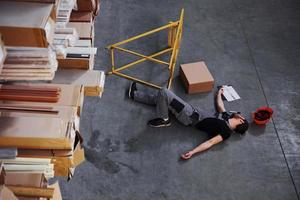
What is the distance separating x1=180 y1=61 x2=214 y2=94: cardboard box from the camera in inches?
234

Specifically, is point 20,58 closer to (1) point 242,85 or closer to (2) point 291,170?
(2) point 291,170

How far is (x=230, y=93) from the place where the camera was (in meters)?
6.07

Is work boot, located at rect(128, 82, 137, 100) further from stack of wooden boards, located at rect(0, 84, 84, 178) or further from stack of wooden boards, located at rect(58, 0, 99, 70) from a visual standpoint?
stack of wooden boards, located at rect(0, 84, 84, 178)

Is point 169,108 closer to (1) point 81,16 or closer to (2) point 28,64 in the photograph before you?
(1) point 81,16

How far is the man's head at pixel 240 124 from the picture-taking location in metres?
5.39

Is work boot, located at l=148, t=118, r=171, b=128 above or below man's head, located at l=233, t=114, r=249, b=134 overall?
below

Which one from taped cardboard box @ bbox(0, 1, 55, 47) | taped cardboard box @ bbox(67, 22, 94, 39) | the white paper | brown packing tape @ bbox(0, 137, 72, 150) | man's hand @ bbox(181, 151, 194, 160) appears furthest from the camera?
the white paper

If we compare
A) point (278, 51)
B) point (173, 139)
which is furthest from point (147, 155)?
point (278, 51)

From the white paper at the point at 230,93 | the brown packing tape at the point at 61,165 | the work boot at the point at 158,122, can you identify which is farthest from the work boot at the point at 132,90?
the brown packing tape at the point at 61,165

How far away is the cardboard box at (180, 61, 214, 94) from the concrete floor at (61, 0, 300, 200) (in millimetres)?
117

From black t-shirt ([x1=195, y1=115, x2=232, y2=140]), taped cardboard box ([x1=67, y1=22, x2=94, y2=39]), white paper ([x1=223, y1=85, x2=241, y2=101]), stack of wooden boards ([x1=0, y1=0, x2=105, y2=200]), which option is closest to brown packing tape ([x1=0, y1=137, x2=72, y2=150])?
stack of wooden boards ([x1=0, y1=0, x2=105, y2=200])

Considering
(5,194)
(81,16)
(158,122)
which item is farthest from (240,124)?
(5,194)

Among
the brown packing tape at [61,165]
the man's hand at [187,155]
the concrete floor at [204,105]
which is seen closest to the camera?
the brown packing tape at [61,165]

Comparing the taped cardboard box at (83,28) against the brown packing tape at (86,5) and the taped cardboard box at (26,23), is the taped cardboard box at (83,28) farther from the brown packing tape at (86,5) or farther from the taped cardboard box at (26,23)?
the taped cardboard box at (26,23)
